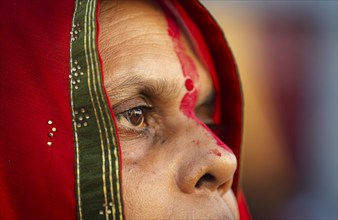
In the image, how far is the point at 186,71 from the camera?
1.64 meters

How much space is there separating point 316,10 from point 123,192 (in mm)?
3240

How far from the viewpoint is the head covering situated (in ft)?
4.31

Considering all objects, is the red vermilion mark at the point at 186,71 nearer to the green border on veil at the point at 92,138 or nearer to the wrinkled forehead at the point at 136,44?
the wrinkled forehead at the point at 136,44

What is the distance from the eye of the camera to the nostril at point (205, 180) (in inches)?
57.8

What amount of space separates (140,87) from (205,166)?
259mm

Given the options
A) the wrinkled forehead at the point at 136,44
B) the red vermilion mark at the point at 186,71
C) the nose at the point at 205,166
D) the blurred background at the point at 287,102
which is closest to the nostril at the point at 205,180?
the nose at the point at 205,166

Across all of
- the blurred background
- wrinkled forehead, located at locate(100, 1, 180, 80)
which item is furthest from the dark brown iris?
the blurred background

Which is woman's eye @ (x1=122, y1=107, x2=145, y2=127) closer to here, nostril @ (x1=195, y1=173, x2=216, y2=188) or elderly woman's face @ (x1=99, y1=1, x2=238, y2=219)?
elderly woman's face @ (x1=99, y1=1, x2=238, y2=219)

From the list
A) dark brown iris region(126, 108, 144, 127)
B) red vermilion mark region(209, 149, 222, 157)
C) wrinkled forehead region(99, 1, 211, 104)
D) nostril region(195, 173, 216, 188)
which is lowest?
nostril region(195, 173, 216, 188)

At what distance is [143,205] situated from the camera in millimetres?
1368

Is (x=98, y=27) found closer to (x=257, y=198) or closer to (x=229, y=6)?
(x=257, y=198)

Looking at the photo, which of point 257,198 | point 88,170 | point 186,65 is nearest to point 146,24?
point 186,65

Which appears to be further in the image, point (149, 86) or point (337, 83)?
point (337, 83)

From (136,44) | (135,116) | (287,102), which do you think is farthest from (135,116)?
(287,102)
